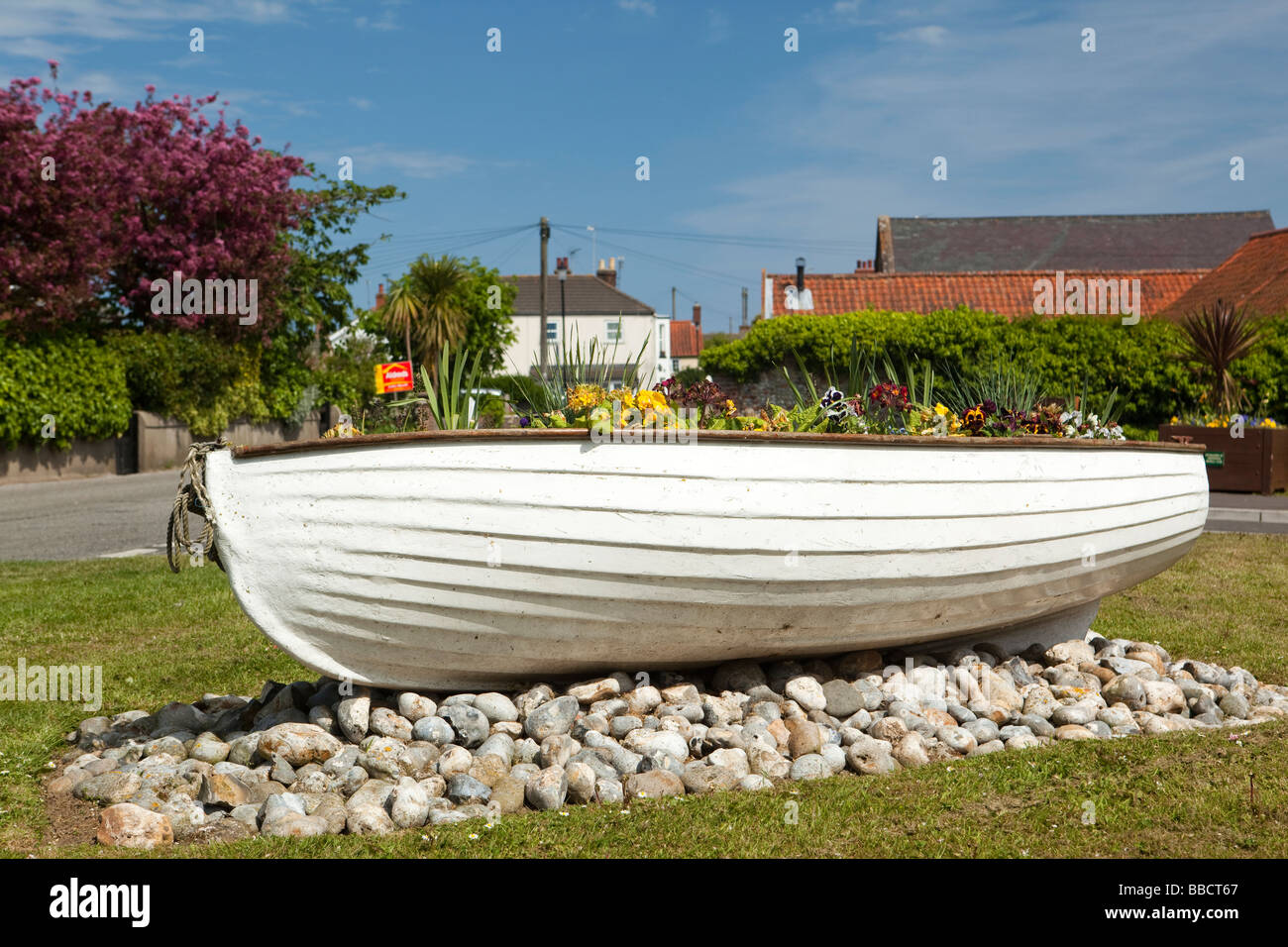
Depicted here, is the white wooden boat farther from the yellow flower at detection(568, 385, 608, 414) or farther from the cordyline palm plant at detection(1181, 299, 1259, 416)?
the cordyline palm plant at detection(1181, 299, 1259, 416)

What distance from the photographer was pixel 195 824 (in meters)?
3.42

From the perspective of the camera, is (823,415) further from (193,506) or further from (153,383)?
(153,383)

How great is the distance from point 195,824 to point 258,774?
418 millimetres

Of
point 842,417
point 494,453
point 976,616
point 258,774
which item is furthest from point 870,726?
point 258,774

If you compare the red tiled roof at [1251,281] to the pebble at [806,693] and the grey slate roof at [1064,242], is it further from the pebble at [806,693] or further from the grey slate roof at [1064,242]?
the pebble at [806,693]

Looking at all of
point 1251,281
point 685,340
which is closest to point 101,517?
point 1251,281

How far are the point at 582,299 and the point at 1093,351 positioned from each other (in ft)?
124

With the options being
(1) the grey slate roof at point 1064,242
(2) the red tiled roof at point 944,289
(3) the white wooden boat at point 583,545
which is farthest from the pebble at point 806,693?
(1) the grey slate roof at point 1064,242

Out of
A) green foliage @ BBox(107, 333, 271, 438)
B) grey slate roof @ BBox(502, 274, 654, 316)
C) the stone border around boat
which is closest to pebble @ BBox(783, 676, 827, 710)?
the stone border around boat

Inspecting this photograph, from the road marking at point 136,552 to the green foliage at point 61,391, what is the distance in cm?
815

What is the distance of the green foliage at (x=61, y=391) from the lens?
Result: 16.8 m

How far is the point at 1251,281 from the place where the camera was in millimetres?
21781

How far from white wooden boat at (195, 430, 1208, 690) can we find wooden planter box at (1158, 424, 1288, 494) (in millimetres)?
12385

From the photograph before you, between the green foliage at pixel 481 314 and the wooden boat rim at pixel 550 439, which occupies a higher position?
the green foliage at pixel 481 314
